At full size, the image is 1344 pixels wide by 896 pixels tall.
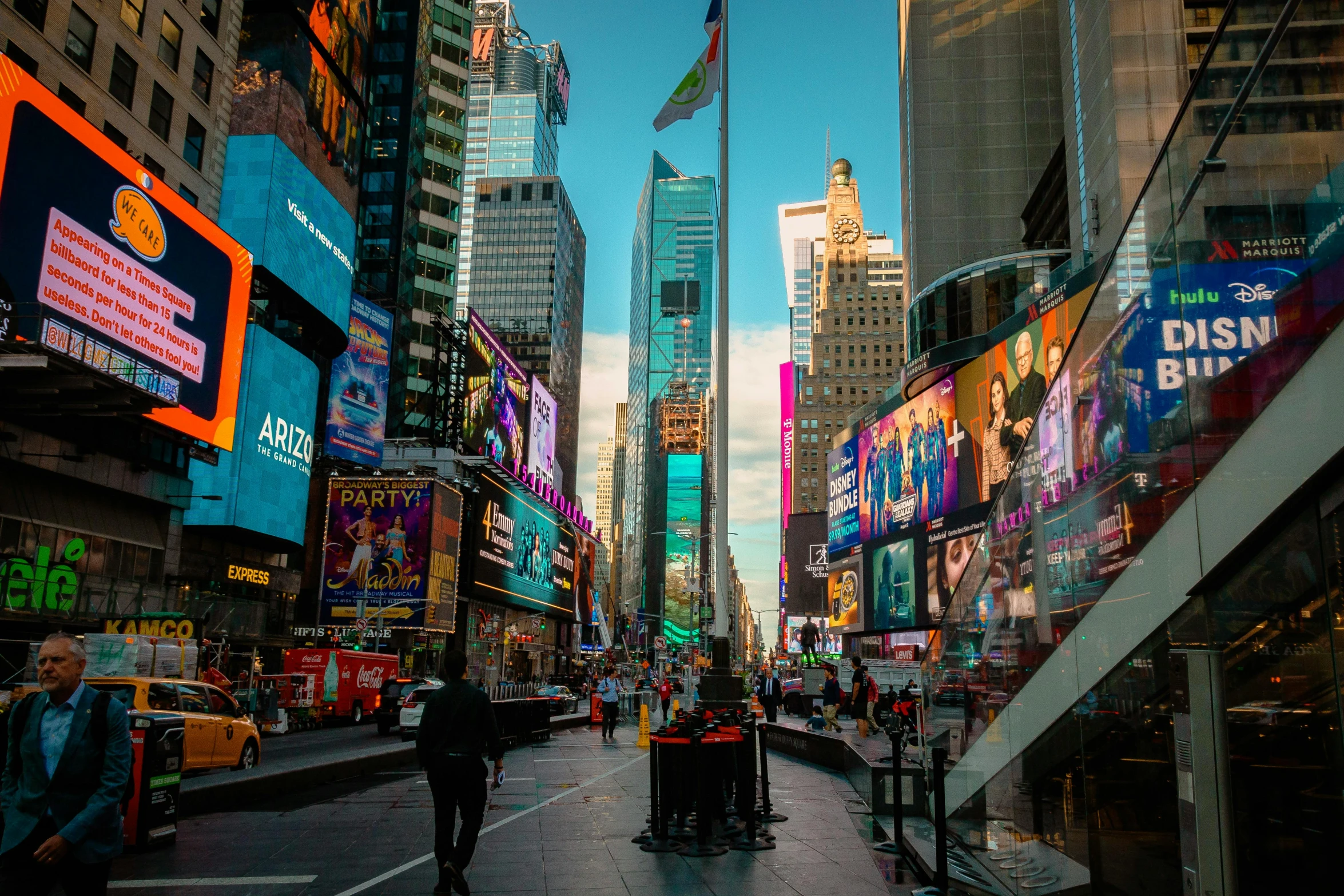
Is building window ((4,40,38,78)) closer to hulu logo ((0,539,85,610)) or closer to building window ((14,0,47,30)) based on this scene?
building window ((14,0,47,30))

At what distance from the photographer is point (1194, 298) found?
16.9 feet

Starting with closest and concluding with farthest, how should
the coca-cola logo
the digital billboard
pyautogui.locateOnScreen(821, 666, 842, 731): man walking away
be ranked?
1. pyautogui.locateOnScreen(821, 666, 842, 731): man walking away
2. the coca-cola logo
3. the digital billboard

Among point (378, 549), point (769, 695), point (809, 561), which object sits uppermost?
point (809, 561)

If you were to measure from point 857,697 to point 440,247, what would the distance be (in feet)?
221

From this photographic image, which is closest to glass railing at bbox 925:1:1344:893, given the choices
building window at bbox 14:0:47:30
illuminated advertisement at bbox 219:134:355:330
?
building window at bbox 14:0:47:30

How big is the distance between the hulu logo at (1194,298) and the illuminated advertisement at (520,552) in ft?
194

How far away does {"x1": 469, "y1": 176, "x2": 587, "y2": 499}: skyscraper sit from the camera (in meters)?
163

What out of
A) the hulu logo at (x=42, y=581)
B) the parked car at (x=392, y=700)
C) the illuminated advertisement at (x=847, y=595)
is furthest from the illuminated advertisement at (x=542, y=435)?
the hulu logo at (x=42, y=581)

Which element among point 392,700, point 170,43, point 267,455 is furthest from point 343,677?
point 170,43

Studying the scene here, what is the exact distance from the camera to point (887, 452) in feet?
194

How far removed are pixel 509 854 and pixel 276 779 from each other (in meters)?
5.93

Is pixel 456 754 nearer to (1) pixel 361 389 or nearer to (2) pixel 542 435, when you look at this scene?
(1) pixel 361 389

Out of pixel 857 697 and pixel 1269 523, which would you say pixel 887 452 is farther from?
pixel 1269 523

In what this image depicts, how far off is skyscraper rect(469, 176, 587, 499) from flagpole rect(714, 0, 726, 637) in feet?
454
